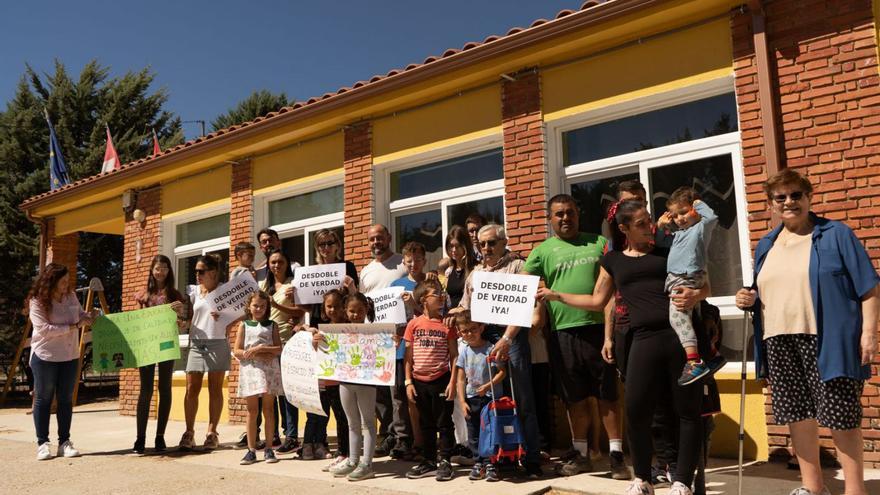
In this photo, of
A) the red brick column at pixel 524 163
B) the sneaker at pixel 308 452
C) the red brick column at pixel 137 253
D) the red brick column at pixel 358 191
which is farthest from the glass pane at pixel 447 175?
the red brick column at pixel 137 253

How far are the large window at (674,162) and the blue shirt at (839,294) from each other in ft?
6.33

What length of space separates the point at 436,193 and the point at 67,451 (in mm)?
4546

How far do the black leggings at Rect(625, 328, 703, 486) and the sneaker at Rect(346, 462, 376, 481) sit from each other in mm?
2063

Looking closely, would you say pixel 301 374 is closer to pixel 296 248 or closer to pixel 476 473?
pixel 476 473

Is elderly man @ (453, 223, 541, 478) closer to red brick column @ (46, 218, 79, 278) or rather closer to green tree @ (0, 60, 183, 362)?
red brick column @ (46, 218, 79, 278)

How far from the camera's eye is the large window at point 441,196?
7.20m

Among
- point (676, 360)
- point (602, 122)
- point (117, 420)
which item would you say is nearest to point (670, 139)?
point (602, 122)

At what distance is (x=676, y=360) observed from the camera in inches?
148

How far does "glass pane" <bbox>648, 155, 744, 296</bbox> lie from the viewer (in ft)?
18.3

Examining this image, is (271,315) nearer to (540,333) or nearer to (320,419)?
(320,419)

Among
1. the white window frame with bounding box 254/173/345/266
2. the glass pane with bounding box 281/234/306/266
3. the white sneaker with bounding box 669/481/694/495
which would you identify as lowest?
the white sneaker with bounding box 669/481/694/495

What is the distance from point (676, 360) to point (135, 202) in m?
9.68

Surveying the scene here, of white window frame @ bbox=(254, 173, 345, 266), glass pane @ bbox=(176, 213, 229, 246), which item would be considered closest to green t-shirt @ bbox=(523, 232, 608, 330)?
white window frame @ bbox=(254, 173, 345, 266)

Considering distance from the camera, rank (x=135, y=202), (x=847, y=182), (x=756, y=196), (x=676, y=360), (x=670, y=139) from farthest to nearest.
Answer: (x=135, y=202) < (x=670, y=139) < (x=756, y=196) < (x=847, y=182) < (x=676, y=360)
